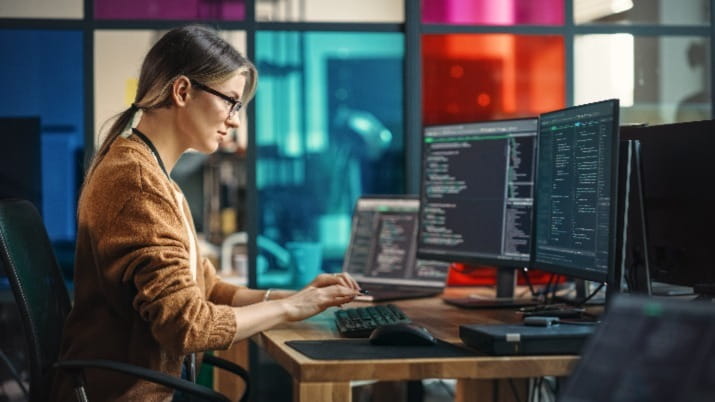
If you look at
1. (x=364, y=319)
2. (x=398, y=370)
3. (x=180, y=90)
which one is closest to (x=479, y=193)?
(x=364, y=319)

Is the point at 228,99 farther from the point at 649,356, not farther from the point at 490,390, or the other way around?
the point at 649,356

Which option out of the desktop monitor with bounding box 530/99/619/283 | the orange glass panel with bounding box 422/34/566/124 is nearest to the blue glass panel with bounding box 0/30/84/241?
the orange glass panel with bounding box 422/34/566/124

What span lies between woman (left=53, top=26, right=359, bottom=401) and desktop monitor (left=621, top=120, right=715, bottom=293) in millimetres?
832

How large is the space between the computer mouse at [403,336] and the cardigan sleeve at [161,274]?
30 centimetres

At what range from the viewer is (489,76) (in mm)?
4699

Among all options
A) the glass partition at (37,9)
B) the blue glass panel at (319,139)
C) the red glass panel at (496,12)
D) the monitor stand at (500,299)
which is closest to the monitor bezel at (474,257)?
the monitor stand at (500,299)

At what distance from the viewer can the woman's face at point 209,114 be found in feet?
7.21

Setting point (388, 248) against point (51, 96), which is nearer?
point (388, 248)

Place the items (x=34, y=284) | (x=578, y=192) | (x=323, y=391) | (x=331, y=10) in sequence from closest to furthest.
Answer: (x=323, y=391) < (x=34, y=284) < (x=578, y=192) < (x=331, y=10)

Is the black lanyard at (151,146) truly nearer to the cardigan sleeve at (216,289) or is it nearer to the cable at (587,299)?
the cardigan sleeve at (216,289)

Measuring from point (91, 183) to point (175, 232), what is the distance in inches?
8.9

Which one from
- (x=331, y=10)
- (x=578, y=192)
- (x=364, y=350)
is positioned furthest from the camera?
(x=331, y=10)

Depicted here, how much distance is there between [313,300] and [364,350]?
1.04 feet

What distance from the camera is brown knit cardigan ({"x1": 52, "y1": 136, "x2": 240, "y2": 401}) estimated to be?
1.91 m
